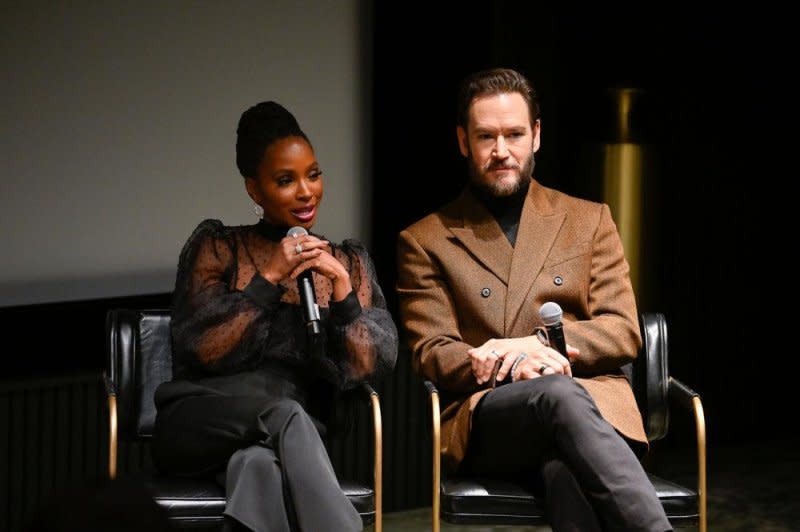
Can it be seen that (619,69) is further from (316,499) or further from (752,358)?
(316,499)

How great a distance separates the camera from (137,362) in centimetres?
366

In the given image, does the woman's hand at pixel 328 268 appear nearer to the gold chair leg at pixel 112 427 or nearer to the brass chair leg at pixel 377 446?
the brass chair leg at pixel 377 446

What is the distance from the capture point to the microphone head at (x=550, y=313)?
11.1 feet

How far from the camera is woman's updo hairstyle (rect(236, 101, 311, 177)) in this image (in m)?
3.62

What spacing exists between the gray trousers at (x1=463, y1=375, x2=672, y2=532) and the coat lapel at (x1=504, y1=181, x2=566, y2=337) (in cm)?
24

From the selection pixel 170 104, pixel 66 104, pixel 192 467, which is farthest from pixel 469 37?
pixel 192 467

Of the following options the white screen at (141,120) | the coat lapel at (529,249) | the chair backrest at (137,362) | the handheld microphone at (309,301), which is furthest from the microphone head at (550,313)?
the white screen at (141,120)

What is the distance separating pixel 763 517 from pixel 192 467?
2.24 meters

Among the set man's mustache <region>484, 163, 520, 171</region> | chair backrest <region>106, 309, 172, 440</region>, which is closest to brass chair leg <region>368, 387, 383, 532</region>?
chair backrest <region>106, 309, 172, 440</region>

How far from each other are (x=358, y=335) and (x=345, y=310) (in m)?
Result: 0.07

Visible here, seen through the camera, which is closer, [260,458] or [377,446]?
[260,458]

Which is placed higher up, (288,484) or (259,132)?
(259,132)

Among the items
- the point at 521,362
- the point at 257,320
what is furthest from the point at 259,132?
the point at 521,362

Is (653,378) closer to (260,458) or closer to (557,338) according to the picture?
(557,338)
